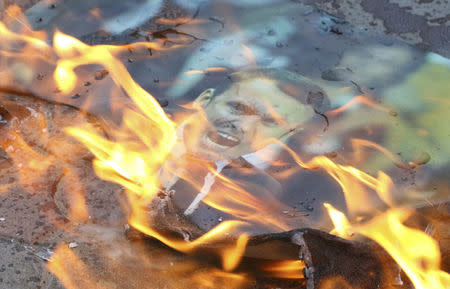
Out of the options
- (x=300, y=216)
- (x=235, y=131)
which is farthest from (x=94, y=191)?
(x=300, y=216)

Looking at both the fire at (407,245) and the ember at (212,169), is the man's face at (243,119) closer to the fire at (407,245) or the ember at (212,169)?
the ember at (212,169)

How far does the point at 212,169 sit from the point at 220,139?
0.19 metres

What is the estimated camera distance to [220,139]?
242cm

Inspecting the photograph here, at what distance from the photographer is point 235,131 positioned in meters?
2.46

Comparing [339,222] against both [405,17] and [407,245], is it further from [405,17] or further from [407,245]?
[405,17]

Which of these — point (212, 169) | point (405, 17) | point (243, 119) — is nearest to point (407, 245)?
point (212, 169)

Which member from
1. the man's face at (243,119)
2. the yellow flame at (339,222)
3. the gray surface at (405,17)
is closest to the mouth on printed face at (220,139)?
the man's face at (243,119)

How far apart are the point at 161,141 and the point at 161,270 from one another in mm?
651

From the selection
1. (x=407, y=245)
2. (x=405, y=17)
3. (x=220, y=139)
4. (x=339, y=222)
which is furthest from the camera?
(x=405, y=17)

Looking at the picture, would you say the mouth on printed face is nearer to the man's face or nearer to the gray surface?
the man's face

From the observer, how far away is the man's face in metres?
2.39

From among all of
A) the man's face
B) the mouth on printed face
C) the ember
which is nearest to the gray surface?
the ember

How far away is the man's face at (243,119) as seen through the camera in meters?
2.39

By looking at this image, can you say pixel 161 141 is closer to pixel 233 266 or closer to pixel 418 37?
pixel 233 266
